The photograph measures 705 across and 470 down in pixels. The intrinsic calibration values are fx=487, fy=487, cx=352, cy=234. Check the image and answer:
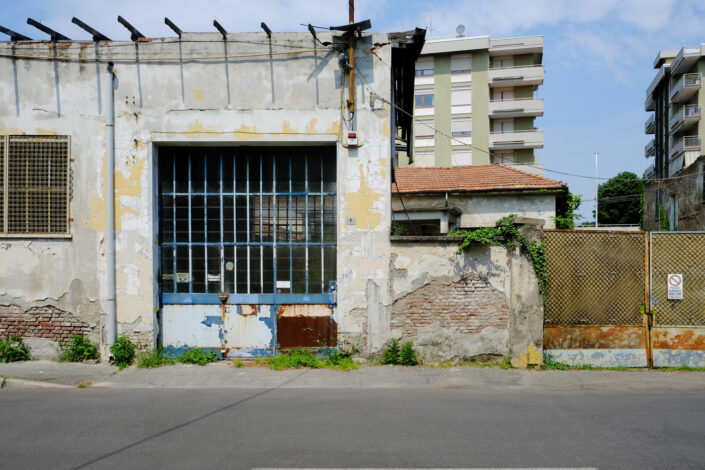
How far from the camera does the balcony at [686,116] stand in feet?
118

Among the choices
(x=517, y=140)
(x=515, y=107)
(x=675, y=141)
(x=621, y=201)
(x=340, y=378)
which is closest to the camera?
(x=340, y=378)

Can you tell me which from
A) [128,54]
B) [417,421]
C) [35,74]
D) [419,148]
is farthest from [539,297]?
[419,148]

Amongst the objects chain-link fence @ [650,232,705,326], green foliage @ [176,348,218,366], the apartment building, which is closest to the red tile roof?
chain-link fence @ [650,232,705,326]

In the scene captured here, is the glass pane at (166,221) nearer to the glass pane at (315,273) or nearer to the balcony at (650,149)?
the glass pane at (315,273)

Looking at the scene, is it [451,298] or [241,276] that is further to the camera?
[241,276]

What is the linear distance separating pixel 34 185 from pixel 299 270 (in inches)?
196

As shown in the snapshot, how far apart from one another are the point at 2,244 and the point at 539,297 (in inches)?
374

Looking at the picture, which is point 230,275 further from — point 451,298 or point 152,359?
point 451,298

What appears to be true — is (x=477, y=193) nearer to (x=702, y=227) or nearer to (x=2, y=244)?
(x=702, y=227)

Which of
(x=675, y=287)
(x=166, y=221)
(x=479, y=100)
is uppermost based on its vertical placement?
(x=479, y=100)

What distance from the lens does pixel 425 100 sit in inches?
1620

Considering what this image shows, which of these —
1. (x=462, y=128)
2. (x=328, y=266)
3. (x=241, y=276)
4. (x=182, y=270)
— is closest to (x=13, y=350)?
(x=182, y=270)

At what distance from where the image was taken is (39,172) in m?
8.72

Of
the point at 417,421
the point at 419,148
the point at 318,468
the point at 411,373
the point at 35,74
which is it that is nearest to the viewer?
the point at 318,468
